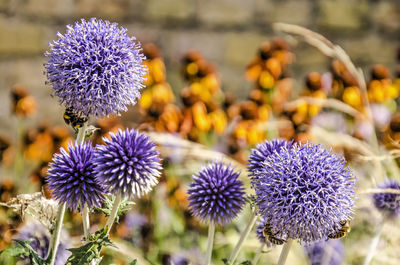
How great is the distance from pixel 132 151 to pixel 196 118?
109cm

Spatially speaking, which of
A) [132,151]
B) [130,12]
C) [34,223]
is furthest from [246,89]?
[132,151]

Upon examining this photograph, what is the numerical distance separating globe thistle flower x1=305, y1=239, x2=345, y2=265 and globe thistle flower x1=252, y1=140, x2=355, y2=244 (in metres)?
0.42

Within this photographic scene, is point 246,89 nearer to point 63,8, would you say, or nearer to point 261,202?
point 63,8

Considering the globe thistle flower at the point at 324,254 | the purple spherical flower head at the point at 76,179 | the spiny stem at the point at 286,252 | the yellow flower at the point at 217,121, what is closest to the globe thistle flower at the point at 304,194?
the spiny stem at the point at 286,252

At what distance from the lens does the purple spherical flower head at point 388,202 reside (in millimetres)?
1086

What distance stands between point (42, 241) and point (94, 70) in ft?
1.38

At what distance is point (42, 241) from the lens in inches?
41.8

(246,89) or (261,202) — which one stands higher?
(261,202)

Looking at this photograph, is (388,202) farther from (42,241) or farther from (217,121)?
(217,121)

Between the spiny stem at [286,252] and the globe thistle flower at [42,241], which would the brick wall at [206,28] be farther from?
the spiny stem at [286,252]

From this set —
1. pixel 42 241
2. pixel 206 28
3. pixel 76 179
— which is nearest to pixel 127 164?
pixel 76 179

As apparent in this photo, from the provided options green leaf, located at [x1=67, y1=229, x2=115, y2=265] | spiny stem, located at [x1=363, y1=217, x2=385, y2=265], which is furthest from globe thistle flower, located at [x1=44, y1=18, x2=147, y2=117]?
spiny stem, located at [x1=363, y1=217, x2=385, y2=265]

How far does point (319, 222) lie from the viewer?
76 centimetres

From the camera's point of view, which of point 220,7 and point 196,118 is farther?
point 220,7
